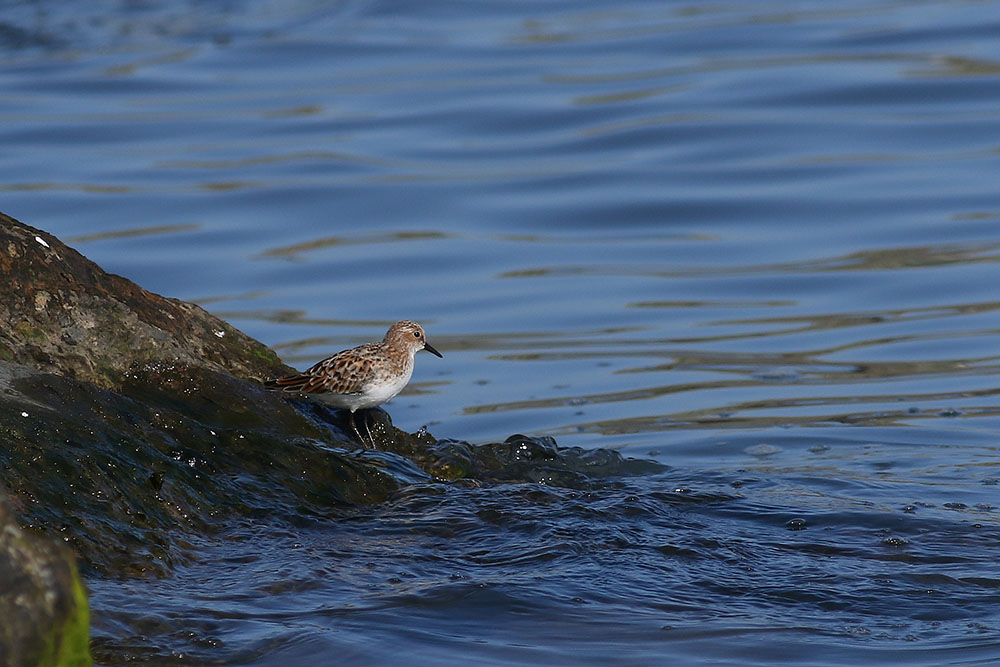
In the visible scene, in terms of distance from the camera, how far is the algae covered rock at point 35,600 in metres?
3.30

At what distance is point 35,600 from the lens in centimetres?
335

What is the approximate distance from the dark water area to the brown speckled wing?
444 mm

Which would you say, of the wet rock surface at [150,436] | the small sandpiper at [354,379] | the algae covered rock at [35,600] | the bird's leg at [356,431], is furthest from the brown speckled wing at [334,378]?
the algae covered rock at [35,600]

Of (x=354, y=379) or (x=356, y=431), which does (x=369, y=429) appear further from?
(x=354, y=379)

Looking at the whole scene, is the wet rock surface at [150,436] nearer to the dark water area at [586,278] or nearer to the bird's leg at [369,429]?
the bird's leg at [369,429]

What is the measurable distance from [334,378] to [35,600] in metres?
3.65

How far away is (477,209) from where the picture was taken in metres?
15.3

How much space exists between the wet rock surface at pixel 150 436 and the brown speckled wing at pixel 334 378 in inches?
4.2

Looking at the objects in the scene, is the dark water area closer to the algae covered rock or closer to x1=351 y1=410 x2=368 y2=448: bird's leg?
x1=351 y1=410 x2=368 y2=448: bird's leg

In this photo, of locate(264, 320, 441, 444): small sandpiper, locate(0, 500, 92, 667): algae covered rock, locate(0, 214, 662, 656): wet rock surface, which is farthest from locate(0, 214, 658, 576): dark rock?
locate(0, 500, 92, 667): algae covered rock

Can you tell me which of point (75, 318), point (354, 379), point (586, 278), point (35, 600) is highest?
point (586, 278)

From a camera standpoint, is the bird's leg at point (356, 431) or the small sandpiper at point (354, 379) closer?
the small sandpiper at point (354, 379)

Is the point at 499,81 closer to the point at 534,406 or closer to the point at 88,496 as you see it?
the point at 534,406

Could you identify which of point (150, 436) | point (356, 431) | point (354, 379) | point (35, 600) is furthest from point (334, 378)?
point (35, 600)
